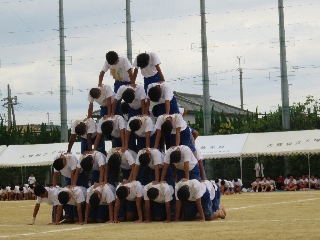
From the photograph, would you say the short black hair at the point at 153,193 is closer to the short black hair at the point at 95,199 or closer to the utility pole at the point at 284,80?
the short black hair at the point at 95,199

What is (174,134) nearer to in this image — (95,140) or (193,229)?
(95,140)

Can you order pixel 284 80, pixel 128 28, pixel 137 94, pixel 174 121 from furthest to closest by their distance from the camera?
pixel 128 28 < pixel 284 80 < pixel 137 94 < pixel 174 121

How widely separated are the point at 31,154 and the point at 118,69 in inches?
910

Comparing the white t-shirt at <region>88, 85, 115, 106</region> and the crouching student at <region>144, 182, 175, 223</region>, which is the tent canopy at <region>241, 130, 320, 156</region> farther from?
the crouching student at <region>144, 182, 175, 223</region>

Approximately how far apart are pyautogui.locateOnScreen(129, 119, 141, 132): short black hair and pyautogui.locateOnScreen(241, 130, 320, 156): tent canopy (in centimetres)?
1895

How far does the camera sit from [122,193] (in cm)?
1578

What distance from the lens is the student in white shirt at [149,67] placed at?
16.7m

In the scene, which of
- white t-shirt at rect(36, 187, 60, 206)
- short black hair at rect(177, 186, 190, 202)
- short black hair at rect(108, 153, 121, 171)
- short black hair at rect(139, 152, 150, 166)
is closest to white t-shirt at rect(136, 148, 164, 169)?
short black hair at rect(139, 152, 150, 166)

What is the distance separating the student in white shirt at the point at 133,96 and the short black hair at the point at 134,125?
517mm

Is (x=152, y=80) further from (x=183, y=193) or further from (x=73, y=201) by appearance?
(x=73, y=201)

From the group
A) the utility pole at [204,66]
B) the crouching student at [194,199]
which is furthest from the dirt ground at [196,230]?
the utility pole at [204,66]

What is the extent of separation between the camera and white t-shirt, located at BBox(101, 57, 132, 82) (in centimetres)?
1730

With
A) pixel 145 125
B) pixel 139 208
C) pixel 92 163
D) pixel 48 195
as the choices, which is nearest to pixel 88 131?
pixel 92 163

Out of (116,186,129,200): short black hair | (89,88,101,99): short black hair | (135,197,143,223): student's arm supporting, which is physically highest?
(89,88,101,99): short black hair
